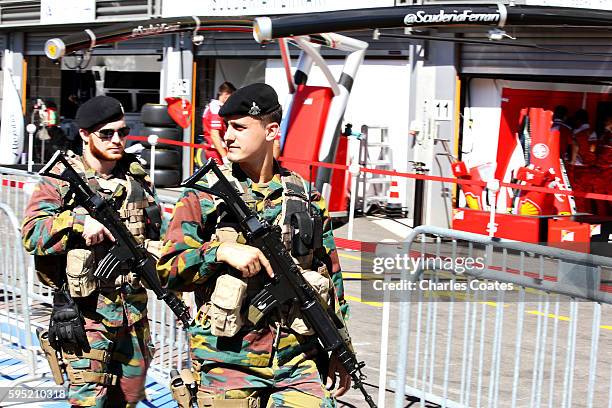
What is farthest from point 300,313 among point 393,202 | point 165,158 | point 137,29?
point 165,158

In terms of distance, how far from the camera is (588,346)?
4.42 meters

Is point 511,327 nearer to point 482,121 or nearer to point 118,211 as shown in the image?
point 118,211

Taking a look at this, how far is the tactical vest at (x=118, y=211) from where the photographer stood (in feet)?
16.5

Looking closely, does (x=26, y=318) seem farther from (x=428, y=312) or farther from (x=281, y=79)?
(x=281, y=79)

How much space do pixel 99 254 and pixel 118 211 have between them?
240 millimetres

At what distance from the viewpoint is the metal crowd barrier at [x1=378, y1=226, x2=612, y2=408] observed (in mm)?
4355

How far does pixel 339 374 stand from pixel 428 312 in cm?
114

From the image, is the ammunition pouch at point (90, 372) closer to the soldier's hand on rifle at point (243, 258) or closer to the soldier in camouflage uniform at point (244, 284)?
the soldier in camouflage uniform at point (244, 284)

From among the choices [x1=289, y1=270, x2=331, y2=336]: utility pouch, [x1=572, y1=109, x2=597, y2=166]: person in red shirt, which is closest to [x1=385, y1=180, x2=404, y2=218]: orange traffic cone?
[x1=572, y1=109, x2=597, y2=166]: person in red shirt

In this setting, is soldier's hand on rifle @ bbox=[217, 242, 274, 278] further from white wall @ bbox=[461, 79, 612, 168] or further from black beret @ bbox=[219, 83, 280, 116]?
white wall @ bbox=[461, 79, 612, 168]

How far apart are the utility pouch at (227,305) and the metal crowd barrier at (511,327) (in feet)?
4.55

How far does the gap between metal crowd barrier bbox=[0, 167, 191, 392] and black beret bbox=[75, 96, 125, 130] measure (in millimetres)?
1124

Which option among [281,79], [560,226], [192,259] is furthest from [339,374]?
[281,79]

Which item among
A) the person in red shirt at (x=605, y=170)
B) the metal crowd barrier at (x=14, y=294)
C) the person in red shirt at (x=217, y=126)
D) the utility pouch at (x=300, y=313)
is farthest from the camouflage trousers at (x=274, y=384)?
the person in red shirt at (x=605, y=170)
